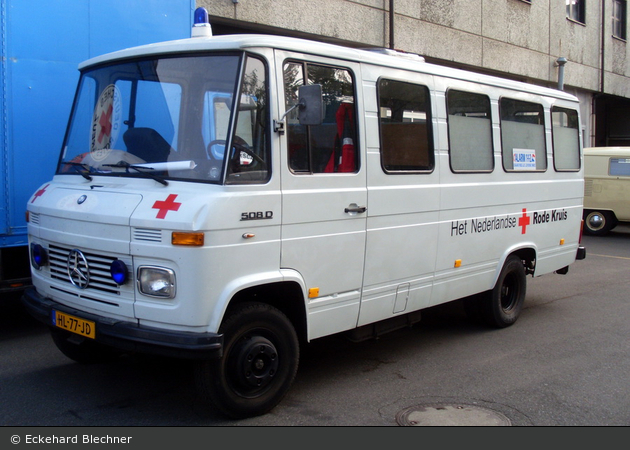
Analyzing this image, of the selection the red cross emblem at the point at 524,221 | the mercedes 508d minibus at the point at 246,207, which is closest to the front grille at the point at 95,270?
the mercedes 508d minibus at the point at 246,207

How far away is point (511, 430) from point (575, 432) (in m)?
0.46

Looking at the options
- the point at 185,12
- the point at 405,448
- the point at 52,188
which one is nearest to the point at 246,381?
the point at 405,448

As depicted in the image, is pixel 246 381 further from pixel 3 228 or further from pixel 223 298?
pixel 3 228

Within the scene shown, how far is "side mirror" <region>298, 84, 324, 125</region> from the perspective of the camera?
434 centimetres

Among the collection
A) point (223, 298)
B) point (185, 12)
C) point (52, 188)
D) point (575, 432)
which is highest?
point (185, 12)

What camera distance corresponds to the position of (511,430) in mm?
4449

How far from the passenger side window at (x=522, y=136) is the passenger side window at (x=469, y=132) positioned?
1.07ft

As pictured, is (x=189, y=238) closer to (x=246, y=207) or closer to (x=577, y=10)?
(x=246, y=207)

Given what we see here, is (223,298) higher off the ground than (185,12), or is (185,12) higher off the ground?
(185,12)

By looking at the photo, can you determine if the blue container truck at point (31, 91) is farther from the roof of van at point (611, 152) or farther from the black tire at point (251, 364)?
the roof of van at point (611, 152)

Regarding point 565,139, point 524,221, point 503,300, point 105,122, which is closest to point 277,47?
point 105,122

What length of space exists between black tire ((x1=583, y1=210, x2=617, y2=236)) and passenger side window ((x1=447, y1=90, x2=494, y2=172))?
37.4 feet

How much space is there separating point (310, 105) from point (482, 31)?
1524cm

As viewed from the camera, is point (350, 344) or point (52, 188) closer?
point (52, 188)
